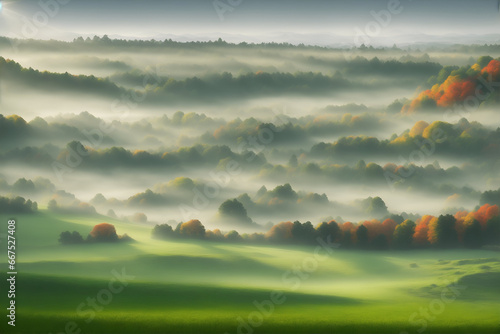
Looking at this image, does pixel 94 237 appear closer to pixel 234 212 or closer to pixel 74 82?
pixel 234 212

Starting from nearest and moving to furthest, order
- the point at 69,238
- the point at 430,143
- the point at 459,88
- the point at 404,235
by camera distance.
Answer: the point at 69,238, the point at 404,235, the point at 430,143, the point at 459,88

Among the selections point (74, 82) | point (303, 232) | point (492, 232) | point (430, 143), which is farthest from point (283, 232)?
point (74, 82)

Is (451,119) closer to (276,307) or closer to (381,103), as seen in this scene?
(381,103)

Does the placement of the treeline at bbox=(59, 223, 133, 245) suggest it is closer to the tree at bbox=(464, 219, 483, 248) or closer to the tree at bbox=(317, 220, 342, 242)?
the tree at bbox=(317, 220, 342, 242)

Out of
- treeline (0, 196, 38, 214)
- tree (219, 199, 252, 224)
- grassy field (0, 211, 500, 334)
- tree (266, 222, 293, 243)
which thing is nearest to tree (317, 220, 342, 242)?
grassy field (0, 211, 500, 334)

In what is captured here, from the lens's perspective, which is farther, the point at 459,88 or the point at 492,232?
the point at 459,88

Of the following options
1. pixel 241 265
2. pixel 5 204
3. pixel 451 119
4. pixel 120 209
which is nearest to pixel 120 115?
pixel 120 209

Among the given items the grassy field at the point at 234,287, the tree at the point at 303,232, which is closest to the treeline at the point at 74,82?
the grassy field at the point at 234,287
